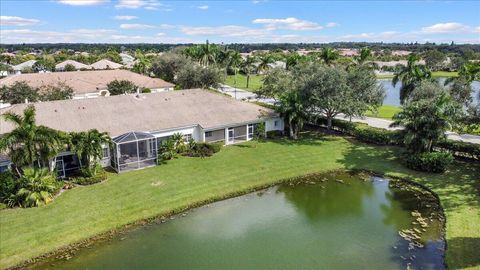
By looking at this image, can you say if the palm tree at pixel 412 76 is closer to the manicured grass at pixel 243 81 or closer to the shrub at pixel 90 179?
the shrub at pixel 90 179

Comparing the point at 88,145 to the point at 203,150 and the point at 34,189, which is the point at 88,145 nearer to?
the point at 34,189

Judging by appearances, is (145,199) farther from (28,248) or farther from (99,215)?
(28,248)

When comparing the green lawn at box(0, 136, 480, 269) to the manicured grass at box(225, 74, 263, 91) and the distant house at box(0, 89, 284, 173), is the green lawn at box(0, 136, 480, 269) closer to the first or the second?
the distant house at box(0, 89, 284, 173)

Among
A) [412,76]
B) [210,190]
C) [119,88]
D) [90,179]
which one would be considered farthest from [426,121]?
[119,88]

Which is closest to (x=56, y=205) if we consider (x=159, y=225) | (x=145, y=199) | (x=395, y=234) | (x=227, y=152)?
(x=145, y=199)

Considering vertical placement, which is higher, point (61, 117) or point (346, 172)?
point (61, 117)

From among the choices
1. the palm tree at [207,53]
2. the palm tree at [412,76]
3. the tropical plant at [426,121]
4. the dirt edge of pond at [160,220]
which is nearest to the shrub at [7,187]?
the dirt edge of pond at [160,220]
